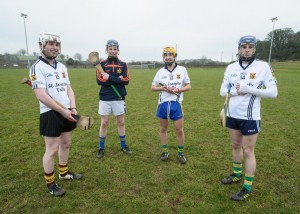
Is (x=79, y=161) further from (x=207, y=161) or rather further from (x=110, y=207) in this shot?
(x=207, y=161)

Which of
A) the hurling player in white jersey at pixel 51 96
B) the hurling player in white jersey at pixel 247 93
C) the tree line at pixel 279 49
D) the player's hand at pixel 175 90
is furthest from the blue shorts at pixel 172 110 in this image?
the tree line at pixel 279 49

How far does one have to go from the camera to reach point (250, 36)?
3297mm

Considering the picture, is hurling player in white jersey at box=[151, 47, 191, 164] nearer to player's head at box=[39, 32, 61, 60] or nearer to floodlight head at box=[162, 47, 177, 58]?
floodlight head at box=[162, 47, 177, 58]

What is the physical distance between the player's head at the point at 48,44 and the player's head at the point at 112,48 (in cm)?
136

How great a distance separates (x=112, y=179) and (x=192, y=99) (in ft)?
27.7

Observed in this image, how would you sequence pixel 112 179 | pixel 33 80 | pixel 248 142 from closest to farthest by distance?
pixel 33 80 → pixel 248 142 → pixel 112 179

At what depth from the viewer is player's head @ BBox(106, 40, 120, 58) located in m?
4.62

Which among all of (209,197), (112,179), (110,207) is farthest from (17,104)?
(209,197)

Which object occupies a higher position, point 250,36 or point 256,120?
point 250,36

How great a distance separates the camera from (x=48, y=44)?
3.30 m

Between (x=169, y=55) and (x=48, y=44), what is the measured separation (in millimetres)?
2211

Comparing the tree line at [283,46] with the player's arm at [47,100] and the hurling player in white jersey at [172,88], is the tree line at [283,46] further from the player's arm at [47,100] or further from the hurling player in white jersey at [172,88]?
the player's arm at [47,100]

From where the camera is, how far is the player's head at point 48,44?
3268mm

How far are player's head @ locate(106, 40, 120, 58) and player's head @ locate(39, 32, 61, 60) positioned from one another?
1.36 metres
